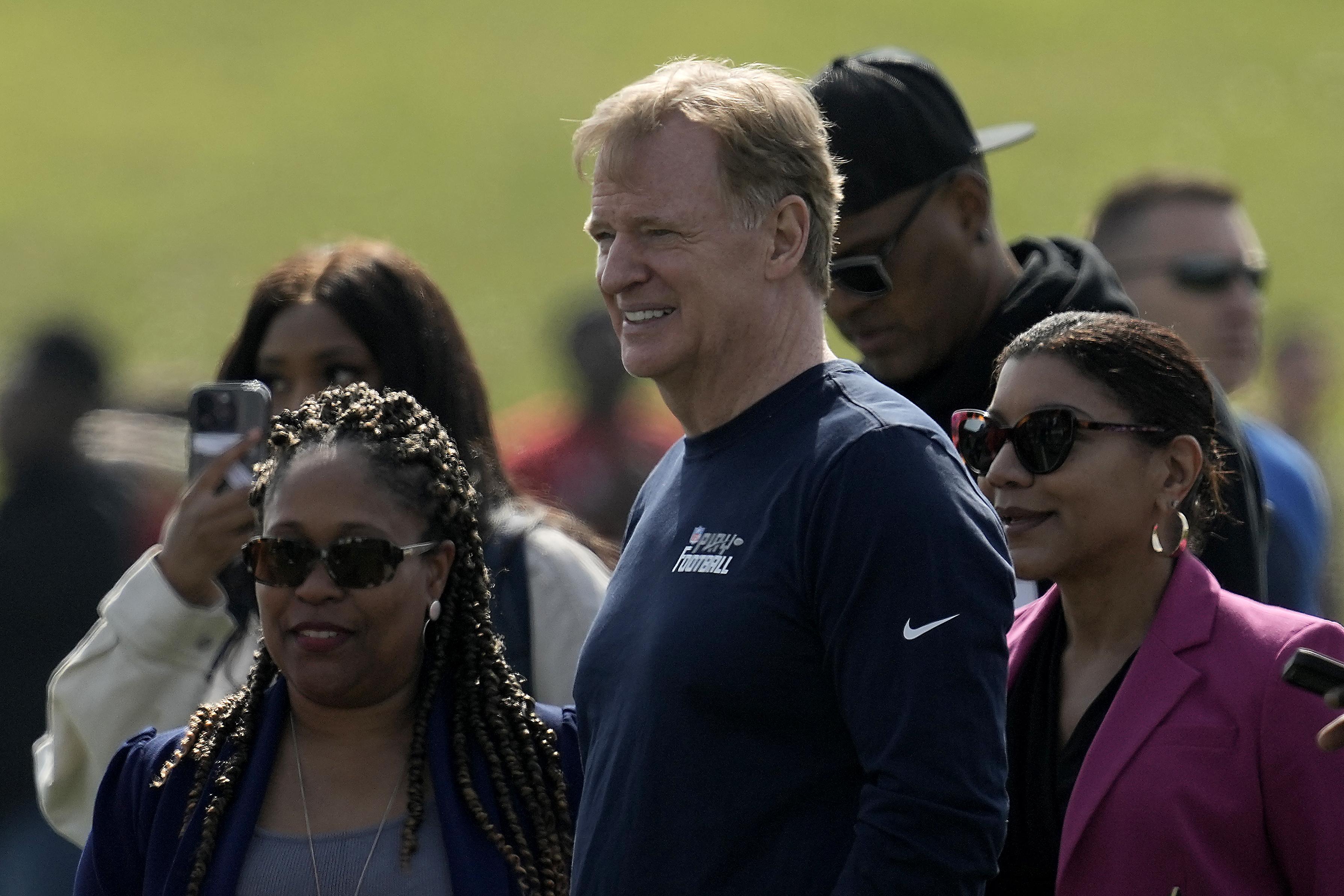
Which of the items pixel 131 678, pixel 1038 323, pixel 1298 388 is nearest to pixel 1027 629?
pixel 1038 323

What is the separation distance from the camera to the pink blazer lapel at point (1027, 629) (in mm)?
3621

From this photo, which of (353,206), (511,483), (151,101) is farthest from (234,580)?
(151,101)

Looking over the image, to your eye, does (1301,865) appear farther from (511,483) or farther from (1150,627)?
(511,483)

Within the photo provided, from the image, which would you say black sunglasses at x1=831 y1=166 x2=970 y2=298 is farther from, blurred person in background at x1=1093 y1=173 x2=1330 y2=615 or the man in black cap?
blurred person in background at x1=1093 y1=173 x2=1330 y2=615

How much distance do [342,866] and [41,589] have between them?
3.63 meters

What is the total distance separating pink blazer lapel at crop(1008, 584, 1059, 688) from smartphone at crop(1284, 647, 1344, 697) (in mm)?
1202

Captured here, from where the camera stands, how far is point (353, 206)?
25.5 m

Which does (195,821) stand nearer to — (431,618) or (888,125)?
(431,618)

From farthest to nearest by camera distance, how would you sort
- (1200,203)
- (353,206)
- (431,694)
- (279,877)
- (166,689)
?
1. (353,206)
2. (1200,203)
3. (166,689)
4. (431,694)
5. (279,877)

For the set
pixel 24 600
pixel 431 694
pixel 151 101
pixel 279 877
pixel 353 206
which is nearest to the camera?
pixel 279 877

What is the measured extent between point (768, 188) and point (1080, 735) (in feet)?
3.84

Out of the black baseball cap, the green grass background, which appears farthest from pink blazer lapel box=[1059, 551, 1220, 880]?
the green grass background

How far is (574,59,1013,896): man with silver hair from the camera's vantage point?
2.60 meters

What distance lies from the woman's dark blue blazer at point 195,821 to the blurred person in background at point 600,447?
383 cm
